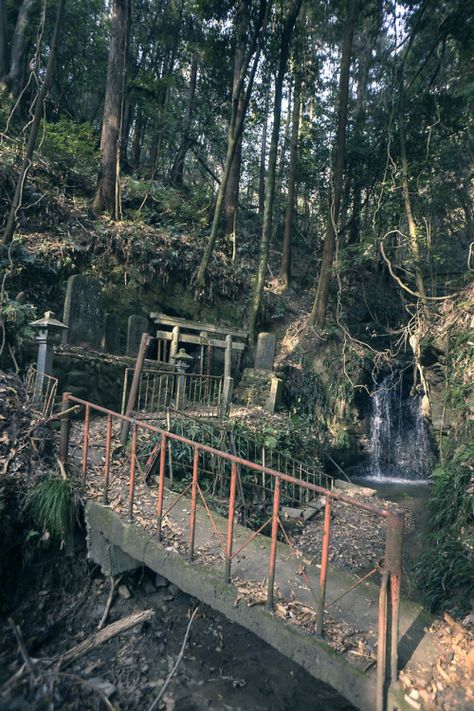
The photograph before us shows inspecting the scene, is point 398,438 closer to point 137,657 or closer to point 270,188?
point 270,188

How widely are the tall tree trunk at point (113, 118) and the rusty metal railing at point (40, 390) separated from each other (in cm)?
715

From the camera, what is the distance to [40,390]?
6.52 metres

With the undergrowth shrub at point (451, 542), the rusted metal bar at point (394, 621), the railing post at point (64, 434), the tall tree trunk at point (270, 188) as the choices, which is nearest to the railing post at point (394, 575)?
the rusted metal bar at point (394, 621)

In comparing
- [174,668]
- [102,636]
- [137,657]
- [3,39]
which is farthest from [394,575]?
[3,39]

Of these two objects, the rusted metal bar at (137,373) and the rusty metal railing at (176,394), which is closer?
the rusted metal bar at (137,373)

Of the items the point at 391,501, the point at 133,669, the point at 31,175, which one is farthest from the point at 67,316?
the point at 391,501

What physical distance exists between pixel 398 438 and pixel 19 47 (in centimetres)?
1811

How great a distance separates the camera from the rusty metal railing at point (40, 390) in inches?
245

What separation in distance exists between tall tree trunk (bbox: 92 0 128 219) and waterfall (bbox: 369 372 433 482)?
9696mm

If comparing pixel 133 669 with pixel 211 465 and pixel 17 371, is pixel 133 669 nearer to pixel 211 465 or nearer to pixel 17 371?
pixel 211 465

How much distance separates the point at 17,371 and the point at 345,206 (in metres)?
14.9

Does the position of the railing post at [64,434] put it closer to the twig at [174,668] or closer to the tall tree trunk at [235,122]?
the twig at [174,668]

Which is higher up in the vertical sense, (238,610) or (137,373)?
(137,373)

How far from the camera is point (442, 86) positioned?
12.9m
